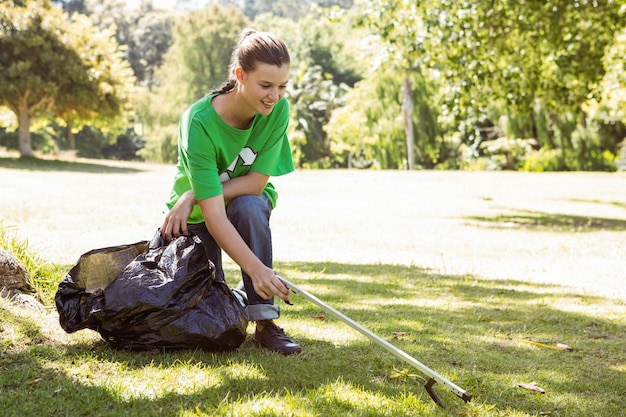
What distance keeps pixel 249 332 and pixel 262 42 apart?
1481mm

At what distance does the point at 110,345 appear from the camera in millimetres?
3309

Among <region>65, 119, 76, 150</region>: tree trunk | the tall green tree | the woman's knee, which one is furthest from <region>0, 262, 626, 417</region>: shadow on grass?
<region>65, 119, 76, 150</region>: tree trunk

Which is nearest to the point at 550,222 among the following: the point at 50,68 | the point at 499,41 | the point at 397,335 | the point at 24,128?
the point at 499,41

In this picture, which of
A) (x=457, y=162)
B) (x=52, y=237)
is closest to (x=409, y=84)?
(x=457, y=162)

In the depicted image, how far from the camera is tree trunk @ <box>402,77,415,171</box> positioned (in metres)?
32.8

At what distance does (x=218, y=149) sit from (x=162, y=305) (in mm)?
739

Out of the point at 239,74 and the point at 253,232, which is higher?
the point at 239,74

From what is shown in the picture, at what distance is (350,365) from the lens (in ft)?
10.7

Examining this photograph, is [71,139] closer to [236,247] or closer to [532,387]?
[236,247]

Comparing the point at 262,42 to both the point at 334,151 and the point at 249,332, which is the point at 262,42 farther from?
the point at 334,151

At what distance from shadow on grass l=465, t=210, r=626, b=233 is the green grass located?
6.82 m

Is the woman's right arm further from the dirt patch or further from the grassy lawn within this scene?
the dirt patch

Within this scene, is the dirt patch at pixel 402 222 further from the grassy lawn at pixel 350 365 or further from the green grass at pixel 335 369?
the green grass at pixel 335 369

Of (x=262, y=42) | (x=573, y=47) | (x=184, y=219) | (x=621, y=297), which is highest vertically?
(x=573, y=47)
